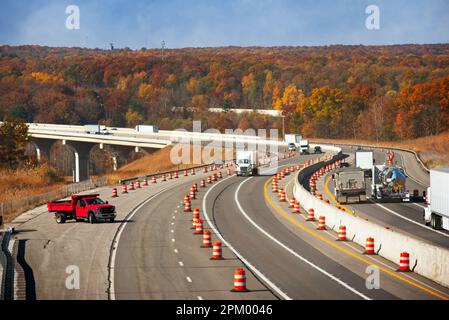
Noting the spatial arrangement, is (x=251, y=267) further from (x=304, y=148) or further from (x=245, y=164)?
(x=304, y=148)

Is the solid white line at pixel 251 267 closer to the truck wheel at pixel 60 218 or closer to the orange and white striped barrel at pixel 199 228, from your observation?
the orange and white striped barrel at pixel 199 228

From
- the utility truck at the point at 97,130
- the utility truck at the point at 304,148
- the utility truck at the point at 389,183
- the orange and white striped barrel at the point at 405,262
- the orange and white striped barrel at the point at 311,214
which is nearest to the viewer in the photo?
the orange and white striped barrel at the point at 405,262

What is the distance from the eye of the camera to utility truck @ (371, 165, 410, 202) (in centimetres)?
5647

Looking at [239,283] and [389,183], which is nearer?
[239,283]

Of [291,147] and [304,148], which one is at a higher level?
[304,148]

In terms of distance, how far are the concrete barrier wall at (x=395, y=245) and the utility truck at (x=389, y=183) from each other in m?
12.4

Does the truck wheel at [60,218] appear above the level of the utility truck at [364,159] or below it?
below

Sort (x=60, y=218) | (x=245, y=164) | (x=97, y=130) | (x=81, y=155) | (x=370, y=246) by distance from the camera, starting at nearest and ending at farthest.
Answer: (x=370, y=246) < (x=60, y=218) < (x=245, y=164) < (x=97, y=130) < (x=81, y=155)

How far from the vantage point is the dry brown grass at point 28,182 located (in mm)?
80188

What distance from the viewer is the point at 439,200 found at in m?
39.6

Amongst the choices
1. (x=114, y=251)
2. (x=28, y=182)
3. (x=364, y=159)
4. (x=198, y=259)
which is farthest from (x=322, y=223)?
(x=28, y=182)

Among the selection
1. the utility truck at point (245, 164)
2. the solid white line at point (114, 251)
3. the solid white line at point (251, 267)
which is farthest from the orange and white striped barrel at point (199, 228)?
the utility truck at point (245, 164)

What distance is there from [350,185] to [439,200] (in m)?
15.6

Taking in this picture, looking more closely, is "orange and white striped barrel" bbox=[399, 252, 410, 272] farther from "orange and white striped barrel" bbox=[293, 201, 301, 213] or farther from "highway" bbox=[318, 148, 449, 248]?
"orange and white striped barrel" bbox=[293, 201, 301, 213]
